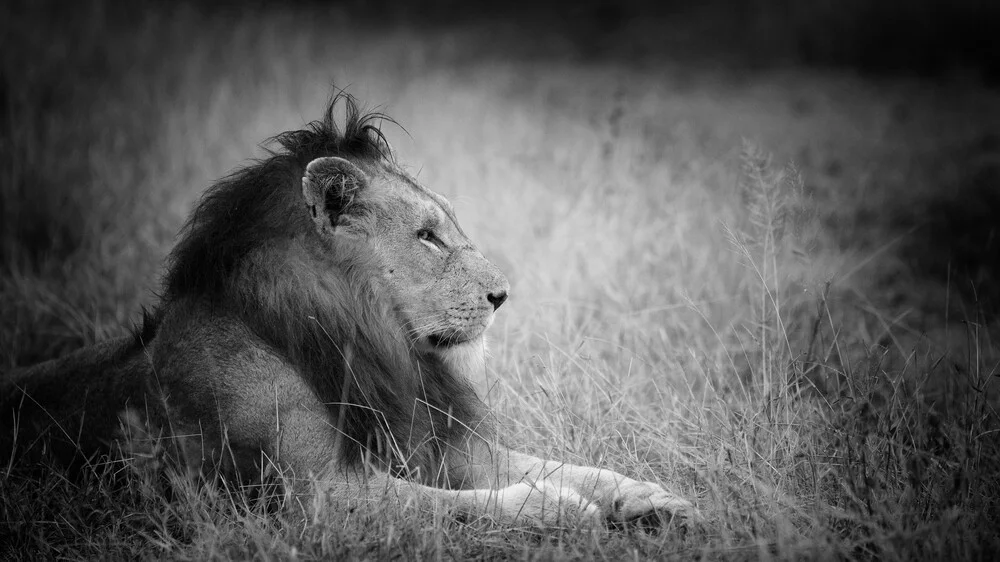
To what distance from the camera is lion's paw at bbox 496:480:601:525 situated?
2922 mm

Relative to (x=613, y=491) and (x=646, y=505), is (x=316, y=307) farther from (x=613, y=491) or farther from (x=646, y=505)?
(x=646, y=505)

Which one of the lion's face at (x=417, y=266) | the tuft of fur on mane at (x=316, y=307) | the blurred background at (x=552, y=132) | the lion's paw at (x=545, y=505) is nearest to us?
the lion's paw at (x=545, y=505)

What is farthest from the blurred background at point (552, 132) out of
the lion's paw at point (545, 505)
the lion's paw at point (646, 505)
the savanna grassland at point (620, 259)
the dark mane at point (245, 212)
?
the lion's paw at point (545, 505)

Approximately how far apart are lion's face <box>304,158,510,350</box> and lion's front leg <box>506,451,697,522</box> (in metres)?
0.59

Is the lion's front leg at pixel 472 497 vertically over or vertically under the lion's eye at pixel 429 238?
under

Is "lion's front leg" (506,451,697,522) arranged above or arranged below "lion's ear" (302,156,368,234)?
below

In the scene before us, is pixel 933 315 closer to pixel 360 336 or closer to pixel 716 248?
pixel 716 248

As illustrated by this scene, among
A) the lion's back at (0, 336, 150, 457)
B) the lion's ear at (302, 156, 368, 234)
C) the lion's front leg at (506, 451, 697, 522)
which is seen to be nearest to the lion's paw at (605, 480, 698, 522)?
the lion's front leg at (506, 451, 697, 522)

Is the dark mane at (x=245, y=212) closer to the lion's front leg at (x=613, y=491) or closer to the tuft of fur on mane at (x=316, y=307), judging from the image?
the tuft of fur on mane at (x=316, y=307)

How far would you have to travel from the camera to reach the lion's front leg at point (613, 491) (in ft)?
9.72

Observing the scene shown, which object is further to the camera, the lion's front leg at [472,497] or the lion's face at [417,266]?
the lion's face at [417,266]

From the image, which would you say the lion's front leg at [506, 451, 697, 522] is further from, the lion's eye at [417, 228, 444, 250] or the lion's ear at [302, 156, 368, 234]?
the lion's ear at [302, 156, 368, 234]

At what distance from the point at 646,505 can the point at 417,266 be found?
1284 millimetres

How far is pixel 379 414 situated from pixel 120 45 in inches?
Result: 375
